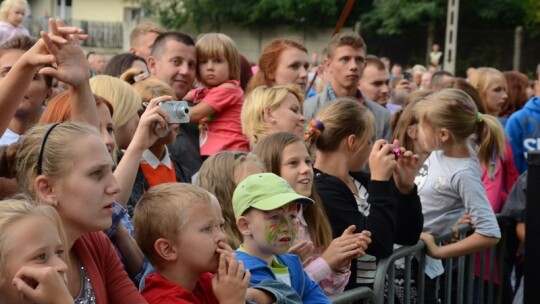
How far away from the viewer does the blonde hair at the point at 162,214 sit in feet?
12.1

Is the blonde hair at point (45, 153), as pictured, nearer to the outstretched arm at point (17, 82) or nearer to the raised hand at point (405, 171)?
the outstretched arm at point (17, 82)

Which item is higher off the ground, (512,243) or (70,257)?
(70,257)

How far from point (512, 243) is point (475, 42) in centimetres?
2546

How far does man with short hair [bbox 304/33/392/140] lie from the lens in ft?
26.3

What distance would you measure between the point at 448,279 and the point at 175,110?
2.63 m

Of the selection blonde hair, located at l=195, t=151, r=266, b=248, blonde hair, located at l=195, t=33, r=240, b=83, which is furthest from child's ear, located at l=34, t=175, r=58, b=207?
blonde hair, located at l=195, t=33, r=240, b=83

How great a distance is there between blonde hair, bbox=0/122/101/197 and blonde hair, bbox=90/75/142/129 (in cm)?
125

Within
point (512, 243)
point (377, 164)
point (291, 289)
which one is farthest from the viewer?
point (512, 243)

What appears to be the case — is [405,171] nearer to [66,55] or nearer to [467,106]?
[467,106]

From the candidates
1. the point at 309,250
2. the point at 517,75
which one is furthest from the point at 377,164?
the point at 517,75

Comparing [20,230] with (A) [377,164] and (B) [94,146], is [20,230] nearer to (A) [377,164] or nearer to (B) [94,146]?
(B) [94,146]

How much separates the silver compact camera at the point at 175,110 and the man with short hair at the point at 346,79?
3395 mm

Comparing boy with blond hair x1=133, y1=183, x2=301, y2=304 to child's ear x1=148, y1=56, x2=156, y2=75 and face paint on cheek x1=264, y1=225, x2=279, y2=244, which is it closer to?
face paint on cheek x1=264, y1=225, x2=279, y2=244

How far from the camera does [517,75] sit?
1112cm
